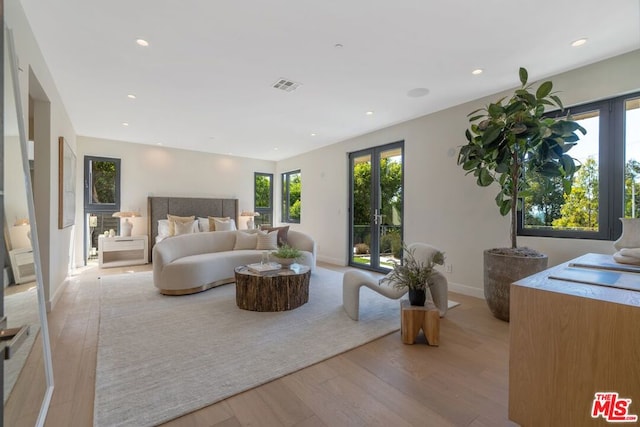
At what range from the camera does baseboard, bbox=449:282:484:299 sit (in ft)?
12.4

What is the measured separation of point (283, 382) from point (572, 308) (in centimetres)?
165

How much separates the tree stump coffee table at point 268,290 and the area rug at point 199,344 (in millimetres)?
100

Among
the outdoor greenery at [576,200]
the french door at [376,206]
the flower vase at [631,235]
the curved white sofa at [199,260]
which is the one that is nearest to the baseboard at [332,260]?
the french door at [376,206]

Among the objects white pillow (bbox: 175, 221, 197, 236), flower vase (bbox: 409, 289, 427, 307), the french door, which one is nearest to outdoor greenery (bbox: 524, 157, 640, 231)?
flower vase (bbox: 409, 289, 427, 307)

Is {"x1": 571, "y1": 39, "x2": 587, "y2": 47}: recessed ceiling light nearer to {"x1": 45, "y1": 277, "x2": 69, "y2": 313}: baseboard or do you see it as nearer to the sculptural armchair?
the sculptural armchair

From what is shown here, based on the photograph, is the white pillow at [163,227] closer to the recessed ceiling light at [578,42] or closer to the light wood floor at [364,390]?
the light wood floor at [364,390]

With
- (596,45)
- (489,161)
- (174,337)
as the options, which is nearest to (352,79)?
(489,161)

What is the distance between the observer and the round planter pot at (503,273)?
2750 mm

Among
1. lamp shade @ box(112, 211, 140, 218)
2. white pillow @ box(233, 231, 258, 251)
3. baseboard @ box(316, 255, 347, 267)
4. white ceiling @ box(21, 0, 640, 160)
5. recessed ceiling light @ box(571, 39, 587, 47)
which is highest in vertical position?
white ceiling @ box(21, 0, 640, 160)

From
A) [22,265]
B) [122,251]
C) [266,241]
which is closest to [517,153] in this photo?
[266,241]

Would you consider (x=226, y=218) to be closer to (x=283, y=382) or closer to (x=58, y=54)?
(x=58, y=54)

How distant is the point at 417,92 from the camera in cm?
362

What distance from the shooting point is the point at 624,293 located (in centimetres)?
114

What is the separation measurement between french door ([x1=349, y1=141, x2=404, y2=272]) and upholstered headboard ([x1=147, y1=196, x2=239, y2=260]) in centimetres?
347
